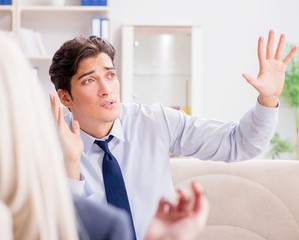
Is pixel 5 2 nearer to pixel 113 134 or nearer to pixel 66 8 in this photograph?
pixel 66 8

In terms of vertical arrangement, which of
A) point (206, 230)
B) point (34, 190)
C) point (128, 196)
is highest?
point (34, 190)

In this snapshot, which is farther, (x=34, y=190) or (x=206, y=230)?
(x=206, y=230)

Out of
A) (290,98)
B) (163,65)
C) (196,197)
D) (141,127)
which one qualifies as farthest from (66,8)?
(196,197)

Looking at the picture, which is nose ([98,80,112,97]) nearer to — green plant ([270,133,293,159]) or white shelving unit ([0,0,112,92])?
white shelving unit ([0,0,112,92])

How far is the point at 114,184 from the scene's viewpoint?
2.04m

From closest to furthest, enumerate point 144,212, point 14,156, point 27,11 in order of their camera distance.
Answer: point 14,156
point 144,212
point 27,11

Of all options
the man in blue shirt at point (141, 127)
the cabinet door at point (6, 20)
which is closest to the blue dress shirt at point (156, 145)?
the man in blue shirt at point (141, 127)

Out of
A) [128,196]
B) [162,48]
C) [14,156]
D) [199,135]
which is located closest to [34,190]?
[14,156]

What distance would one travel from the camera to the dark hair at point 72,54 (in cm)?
218

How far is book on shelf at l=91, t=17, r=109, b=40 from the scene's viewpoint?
490cm

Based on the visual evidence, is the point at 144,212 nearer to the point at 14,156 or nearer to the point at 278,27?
the point at 14,156

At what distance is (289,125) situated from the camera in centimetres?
523

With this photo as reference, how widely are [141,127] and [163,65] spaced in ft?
9.62

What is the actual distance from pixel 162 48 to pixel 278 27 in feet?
3.23
